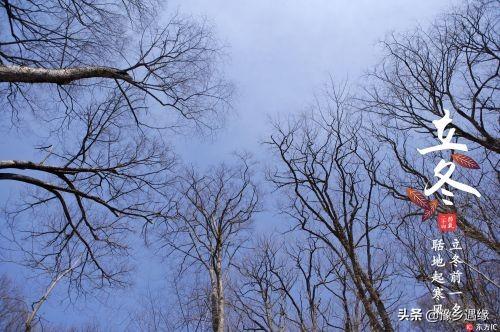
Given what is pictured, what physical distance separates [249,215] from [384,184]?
6920 millimetres

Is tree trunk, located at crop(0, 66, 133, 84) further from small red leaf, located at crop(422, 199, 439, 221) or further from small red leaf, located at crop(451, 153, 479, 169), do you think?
small red leaf, located at crop(451, 153, 479, 169)

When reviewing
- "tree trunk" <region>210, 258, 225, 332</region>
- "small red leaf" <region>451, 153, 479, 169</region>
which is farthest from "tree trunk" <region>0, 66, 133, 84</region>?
"tree trunk" <region>210, 258, 225, 332</region>

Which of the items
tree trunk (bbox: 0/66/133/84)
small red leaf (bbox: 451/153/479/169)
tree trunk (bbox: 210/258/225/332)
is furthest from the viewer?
tree trunk (bbox: 210/258/225/332)

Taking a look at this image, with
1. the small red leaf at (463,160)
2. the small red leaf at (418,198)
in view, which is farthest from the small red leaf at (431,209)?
the small red leaf at (463,160)

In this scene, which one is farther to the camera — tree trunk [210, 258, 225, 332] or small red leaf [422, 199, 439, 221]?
tree trunk [210, 258, 225, 332]

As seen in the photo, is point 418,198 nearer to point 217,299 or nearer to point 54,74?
point 54,74

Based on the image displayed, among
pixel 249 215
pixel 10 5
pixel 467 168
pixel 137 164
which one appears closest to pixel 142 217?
pixel 137 164

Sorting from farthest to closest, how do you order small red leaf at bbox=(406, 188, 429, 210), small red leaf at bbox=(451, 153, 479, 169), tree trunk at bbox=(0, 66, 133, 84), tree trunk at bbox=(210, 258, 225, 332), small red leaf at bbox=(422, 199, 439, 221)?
tree trunk at bbox=(210, 258, 225, 332)
small red leaf at bbox=(406, 188, 429, 210)
small red leaf at bbox=(451, 153, 479, 169)
small red leaf at bbox=(422, 199, 439, 221)
tree trunk at bbox=(0, 66, 133, 84)

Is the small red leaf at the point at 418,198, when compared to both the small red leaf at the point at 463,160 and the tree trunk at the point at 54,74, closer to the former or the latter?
the small red leaf at the point at 463,160

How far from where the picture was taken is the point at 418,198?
7.92m

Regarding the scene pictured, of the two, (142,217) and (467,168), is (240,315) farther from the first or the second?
(467,168)

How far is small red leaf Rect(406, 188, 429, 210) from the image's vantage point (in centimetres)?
760

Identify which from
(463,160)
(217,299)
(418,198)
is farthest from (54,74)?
(217,299)

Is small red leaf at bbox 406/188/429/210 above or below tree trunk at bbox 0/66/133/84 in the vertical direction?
below
